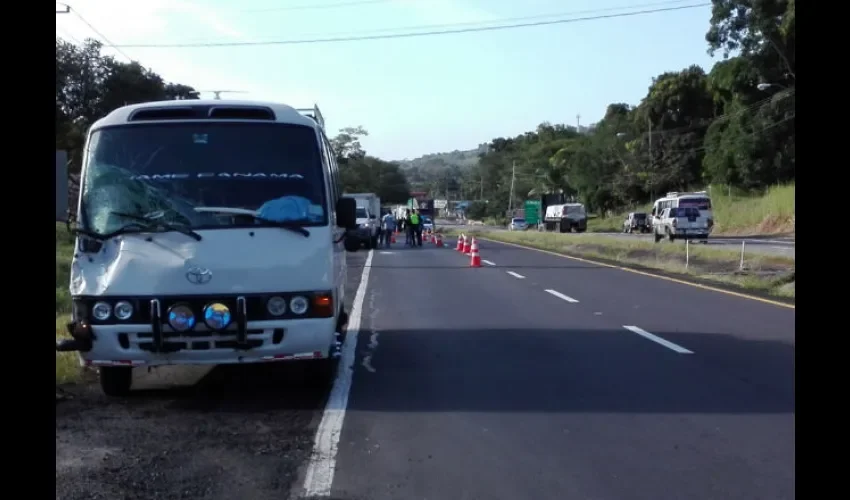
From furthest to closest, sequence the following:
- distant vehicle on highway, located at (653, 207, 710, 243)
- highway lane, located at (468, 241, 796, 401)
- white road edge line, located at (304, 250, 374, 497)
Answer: distant vehicle on highway, located at (653, 207, 710, 243), highway lane, located at (468, 241, 796, 401), white road edge line, located at (304, 250, 374, 497)

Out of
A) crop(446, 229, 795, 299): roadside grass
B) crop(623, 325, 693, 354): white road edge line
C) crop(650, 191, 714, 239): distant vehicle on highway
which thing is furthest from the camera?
crop(650, 191, 714, 239): distant vehicle on highway

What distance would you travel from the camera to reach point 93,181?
26.8 feet

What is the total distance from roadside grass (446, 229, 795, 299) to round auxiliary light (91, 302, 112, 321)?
13.4 meters

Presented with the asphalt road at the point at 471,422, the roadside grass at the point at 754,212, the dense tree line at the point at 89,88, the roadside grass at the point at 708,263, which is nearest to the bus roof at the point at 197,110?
the asphalt road at the point at 471,422

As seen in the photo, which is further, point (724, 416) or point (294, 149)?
point (294, 149)

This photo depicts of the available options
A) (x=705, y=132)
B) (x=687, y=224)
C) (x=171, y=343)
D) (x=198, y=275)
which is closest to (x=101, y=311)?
(x=171, y=343)

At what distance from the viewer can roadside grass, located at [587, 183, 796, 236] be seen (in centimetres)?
5247

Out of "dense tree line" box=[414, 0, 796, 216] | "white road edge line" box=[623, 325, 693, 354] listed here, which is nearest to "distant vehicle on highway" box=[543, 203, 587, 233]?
"dense tree line" box=[414, 0, 796, 216]

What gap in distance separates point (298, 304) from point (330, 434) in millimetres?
1312

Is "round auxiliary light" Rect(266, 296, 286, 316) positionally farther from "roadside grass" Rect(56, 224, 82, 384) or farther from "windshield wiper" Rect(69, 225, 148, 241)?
"roadside grass" Rect(56, 224, 82, 384)
